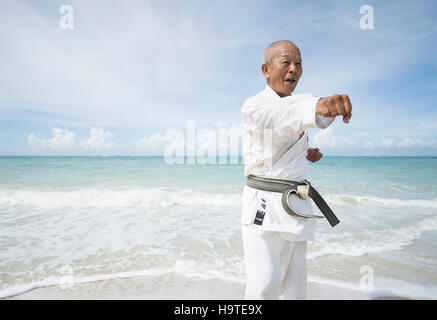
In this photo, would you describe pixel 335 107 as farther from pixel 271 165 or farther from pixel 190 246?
pixel 190 246

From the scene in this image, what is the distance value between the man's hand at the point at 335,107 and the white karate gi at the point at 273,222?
0.31 metres

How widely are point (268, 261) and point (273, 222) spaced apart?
24cm

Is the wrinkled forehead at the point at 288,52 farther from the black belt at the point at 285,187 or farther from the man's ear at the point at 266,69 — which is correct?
the black belt at the point at 285,187

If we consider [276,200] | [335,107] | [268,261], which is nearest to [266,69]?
[335,107]

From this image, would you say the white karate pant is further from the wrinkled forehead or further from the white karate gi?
the wrinkled forehead

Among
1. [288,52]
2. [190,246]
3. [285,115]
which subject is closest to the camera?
[285,115]

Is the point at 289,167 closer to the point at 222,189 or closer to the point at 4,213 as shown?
the point at 4,213

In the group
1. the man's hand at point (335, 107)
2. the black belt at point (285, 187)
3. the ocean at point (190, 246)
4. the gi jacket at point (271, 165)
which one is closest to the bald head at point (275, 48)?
the gi jacket at point (271, 165)

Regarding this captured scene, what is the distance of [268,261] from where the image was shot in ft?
5.24

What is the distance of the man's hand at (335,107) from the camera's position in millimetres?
1106

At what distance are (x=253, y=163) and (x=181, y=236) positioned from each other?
450 centimetres

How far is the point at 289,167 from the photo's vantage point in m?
1.66
